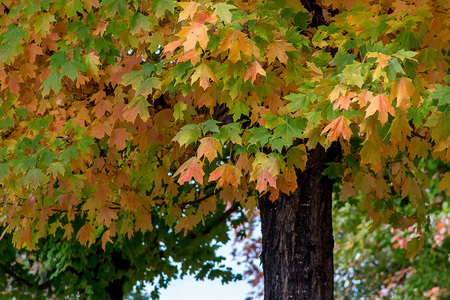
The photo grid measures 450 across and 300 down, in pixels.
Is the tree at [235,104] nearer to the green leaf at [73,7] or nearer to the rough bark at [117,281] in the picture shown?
the green leaf at [73,7]

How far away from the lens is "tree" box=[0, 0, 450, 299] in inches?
169

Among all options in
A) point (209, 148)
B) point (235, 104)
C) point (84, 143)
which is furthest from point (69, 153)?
point (235, 104)

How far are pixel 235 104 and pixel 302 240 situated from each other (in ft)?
6.93

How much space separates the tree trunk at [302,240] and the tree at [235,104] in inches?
0.6

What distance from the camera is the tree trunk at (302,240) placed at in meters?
6.14

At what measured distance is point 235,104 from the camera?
4926mm

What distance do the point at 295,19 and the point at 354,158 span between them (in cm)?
202

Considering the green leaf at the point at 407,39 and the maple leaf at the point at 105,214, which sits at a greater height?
the green leaf at the point at 407,39

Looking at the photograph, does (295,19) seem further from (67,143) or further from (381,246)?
(381,246)

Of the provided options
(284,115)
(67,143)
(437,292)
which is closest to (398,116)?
(284,115)

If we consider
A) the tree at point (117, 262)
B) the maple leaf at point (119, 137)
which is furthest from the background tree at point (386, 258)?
the maple leaf at point (119, 137)

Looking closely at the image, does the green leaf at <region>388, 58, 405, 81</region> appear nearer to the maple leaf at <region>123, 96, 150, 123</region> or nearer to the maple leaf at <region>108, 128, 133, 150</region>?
the maple leaf at <region>123, 96, 150, 123</region>

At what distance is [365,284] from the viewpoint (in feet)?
52.7

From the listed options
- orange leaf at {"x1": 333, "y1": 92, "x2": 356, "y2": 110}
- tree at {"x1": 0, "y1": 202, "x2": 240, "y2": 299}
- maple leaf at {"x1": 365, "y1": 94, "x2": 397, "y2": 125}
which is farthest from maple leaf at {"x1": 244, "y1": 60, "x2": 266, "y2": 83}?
tree at {"x1": 0, "y1": 202, "x2": 240, "y2": 299}
